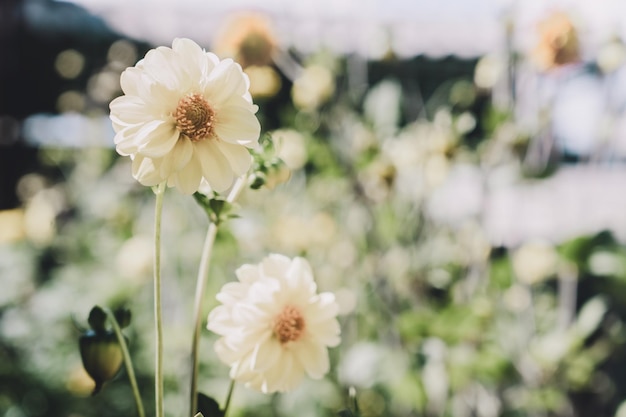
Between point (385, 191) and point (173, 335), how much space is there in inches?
21.3

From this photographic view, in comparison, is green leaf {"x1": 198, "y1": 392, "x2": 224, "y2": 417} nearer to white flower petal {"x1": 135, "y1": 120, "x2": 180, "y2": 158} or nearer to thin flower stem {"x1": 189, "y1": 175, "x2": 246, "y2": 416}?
thin flower stem {"x1": 189, "y1": 175, "x2": 246, "y2": 416}

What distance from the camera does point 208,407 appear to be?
0.41 metres

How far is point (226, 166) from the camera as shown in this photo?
0.39 m

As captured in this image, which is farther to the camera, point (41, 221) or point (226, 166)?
point (41, 221)

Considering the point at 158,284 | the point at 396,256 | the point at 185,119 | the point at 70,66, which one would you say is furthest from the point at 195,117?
the point at 70,66

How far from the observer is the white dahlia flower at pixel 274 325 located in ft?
1.38

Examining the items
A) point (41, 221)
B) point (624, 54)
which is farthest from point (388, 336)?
point (41, 221)

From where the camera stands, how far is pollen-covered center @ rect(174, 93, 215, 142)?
1.25 ft

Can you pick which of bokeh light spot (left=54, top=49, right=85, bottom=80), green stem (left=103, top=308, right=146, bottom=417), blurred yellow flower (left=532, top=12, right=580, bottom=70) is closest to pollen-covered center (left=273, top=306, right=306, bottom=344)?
green stem (left=103, top=308, right=146, bottom=417)

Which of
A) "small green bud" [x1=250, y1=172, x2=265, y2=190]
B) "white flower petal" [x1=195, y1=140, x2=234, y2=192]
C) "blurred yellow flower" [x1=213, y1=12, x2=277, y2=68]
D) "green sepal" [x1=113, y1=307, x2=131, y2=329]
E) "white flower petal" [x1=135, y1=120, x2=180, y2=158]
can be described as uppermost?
"blurred yellow flower" [x1=213, y1=12, x2=277, y2=68]

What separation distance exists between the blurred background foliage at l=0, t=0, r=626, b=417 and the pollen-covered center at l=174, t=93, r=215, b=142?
0.59 metres

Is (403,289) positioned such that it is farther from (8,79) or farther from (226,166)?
(8,79)

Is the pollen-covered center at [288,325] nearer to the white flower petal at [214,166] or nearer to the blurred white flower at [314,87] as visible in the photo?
the white flower petal at [214,166]

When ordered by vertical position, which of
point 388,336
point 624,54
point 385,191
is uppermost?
point 624,54
